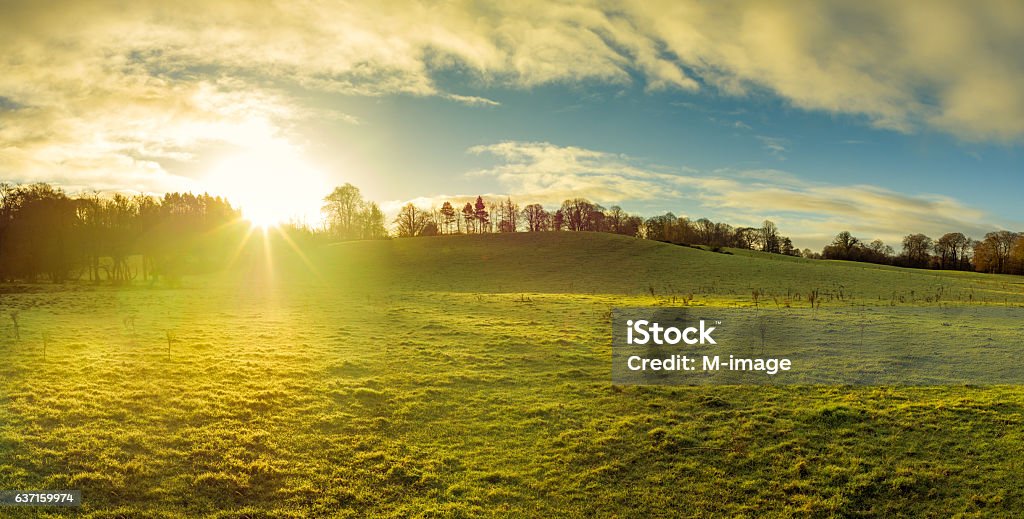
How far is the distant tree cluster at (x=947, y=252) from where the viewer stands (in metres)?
101

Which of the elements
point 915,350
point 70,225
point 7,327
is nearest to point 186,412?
point 7,327

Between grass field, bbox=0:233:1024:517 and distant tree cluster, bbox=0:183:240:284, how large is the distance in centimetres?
4846

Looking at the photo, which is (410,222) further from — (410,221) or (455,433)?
(455,433)

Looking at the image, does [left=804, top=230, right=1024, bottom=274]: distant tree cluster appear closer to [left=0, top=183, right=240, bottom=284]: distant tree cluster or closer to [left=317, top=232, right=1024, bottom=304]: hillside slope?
[left=317, top=232, right=1024, bottom=304]: hillside slope

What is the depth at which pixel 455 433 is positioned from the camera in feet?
44.0

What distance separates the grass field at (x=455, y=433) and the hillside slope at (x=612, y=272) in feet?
98.6

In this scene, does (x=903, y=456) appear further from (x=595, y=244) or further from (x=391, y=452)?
(x=595, y=244)

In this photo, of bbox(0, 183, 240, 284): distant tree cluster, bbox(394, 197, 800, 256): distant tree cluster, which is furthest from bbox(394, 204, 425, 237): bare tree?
bbox(0, 183, 240, 284): distant tree cluster

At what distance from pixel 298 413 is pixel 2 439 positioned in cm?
636

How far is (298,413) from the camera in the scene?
14.3 m

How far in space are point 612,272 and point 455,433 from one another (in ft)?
179

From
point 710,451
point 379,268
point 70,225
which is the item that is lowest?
point 710,451

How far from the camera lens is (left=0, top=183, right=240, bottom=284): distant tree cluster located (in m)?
60.9

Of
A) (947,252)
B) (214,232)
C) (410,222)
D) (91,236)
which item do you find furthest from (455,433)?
(947,252)
